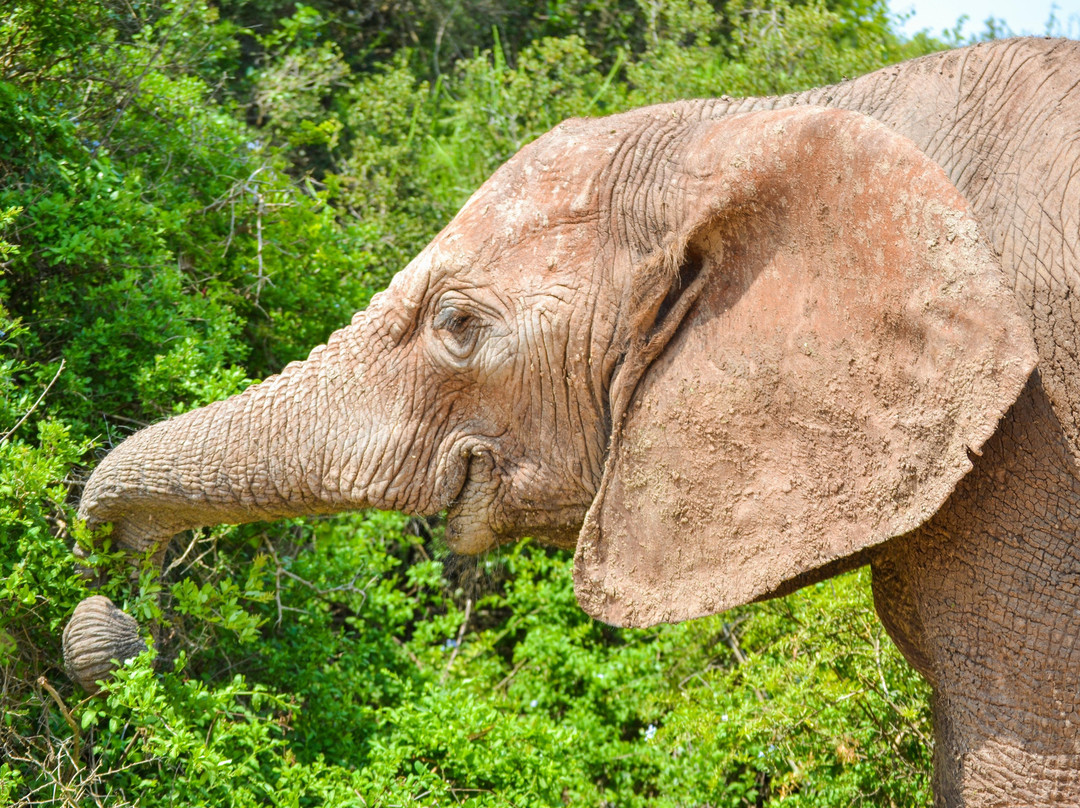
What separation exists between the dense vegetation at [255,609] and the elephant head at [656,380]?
273 mm

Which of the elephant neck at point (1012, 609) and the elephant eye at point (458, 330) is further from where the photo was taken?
the elephant eye at point (458, 330)

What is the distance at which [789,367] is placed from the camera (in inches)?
99.2

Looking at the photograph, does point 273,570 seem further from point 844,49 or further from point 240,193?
point 844,49

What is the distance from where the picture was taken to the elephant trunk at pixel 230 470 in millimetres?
2945

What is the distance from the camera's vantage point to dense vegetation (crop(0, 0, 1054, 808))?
324 cm

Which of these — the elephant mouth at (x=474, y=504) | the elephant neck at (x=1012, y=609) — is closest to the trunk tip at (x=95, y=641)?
the elephant mouth at (x=474, y=504)

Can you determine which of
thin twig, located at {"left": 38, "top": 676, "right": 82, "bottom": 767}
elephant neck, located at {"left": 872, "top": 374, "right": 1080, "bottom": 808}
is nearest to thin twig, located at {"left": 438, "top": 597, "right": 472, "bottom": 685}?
thin twig, located at {"left": 38, "top": 676, "right": 82, "bottom": 767}

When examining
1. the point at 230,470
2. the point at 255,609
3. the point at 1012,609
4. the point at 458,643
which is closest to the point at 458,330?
the point at 230,470

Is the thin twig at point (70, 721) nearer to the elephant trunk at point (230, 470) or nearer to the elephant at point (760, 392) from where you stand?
the elephant trunk at point (230, 470)

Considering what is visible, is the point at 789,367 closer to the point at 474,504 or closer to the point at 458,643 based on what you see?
the point at 474,504

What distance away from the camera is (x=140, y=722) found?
3.07 metres

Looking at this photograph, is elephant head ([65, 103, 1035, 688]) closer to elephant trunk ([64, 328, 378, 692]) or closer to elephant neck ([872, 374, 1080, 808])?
elephant trunk ([64, 328, 378, 692])

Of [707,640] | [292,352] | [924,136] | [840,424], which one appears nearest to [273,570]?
[292,352]

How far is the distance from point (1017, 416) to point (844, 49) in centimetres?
435
